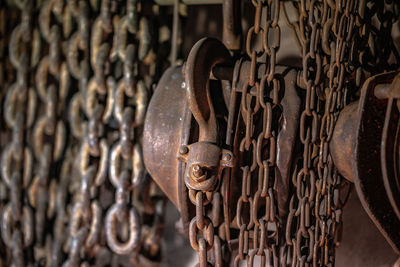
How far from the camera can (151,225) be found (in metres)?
1.33

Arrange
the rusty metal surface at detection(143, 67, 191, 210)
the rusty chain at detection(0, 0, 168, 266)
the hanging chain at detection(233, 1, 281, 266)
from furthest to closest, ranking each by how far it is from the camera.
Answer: the rusty chain at detection(0, 0, 168, 266) < the rusty metal surface at detection(143, 67, 191, 210) < the hanging chain at detection(233, 1, 281, 266)

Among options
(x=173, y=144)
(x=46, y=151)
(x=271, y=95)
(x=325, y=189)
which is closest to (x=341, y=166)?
(x=325, y=189)

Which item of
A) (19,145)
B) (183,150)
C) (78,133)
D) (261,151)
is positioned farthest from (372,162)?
(19,145)

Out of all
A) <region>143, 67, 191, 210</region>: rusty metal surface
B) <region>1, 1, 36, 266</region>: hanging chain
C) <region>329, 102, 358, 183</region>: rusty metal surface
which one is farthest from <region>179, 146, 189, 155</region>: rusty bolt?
<region>1, 1, 36, 266</region>: hanging chain

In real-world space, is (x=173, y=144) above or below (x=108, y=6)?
below

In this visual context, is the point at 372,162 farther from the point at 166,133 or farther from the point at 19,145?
the point at 19,145

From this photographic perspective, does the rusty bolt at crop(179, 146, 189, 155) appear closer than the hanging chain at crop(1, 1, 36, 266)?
Yes

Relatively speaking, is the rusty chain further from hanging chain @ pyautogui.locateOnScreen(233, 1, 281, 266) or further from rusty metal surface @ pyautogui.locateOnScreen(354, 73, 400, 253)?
rusty metal surface @ pyautogui.locateOnScreen(354, 73, 400, 253)

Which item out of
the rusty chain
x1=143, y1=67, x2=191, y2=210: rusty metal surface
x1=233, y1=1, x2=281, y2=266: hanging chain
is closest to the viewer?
x1=233, y1=1, x2=281, y2=266: hanging chain

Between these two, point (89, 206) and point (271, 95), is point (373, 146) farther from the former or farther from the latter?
point (89, 206)

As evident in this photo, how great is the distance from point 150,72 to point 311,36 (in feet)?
1.92

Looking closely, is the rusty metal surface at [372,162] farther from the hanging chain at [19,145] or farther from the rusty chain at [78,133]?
the hanging chain at [19,145]

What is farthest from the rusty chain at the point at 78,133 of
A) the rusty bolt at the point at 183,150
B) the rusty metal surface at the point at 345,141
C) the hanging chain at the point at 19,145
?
the rusty metal surface at the point at 345,141

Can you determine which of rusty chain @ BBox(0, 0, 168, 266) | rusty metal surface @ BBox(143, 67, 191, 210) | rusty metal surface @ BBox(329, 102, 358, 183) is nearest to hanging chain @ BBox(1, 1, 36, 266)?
rusty chain @ BBox(0, 0, 168, 266)
